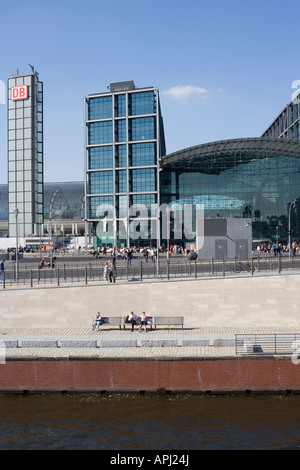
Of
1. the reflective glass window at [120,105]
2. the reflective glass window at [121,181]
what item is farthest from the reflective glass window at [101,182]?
the reflective glass window at [120,105]

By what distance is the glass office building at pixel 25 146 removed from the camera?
8450cm

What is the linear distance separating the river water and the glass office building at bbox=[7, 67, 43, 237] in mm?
70286

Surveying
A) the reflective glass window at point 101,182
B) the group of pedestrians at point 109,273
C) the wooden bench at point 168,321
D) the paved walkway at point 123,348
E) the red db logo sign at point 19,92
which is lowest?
the paved walkway at point 123,348

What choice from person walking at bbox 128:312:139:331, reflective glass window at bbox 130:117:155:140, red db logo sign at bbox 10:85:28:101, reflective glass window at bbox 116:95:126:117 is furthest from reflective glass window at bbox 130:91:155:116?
person walking at bbox 128:312:139:331

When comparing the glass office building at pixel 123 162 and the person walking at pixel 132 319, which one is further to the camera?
the glass office building at pixel 123 162

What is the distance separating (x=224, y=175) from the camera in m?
76.8

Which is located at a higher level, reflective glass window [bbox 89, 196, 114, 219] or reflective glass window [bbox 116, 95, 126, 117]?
reflective glass window [bbox 116, 95, 126, 117]

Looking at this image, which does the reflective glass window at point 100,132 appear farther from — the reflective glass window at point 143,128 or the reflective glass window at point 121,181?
the reflective glass window at point 121,181

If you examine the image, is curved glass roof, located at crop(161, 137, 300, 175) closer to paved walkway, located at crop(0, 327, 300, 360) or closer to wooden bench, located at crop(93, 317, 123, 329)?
wooden bench, located at crop(93, 317, 123, 329)

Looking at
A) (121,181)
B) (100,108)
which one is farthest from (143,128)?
(121,181)

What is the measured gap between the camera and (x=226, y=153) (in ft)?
245

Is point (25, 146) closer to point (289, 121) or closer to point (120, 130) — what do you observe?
point (120, 130)

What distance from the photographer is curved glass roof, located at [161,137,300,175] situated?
235ft

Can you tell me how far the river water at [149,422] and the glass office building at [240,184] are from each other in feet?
192
